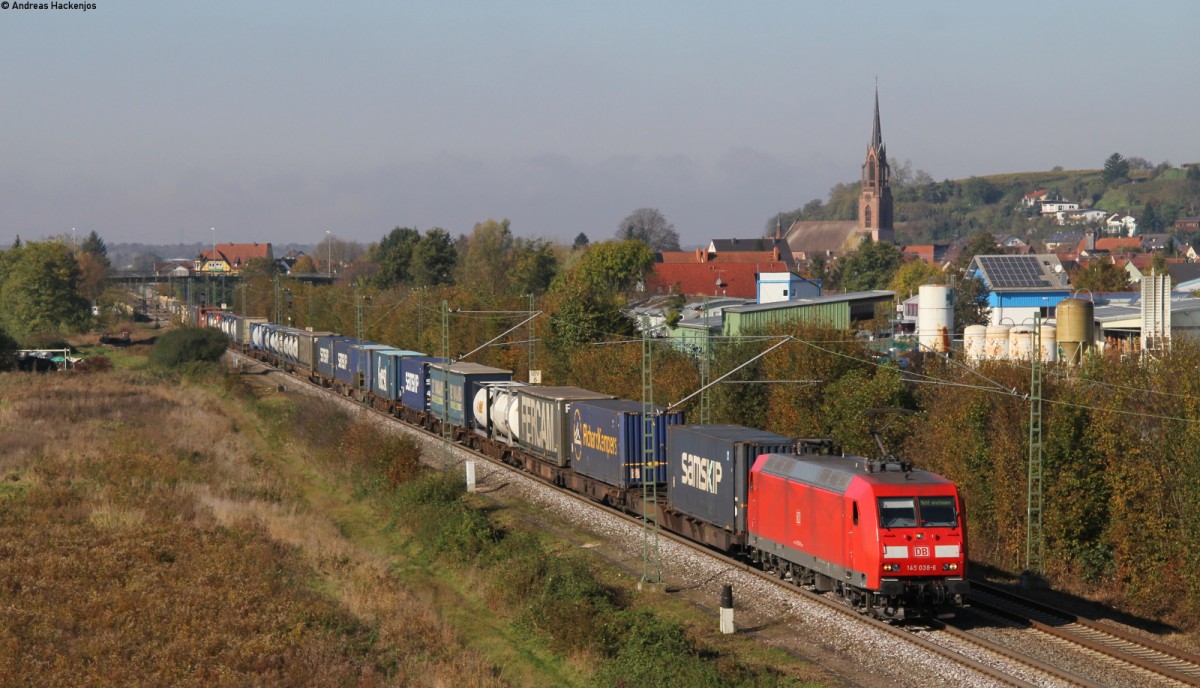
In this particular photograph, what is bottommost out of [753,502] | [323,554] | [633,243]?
[323,554]

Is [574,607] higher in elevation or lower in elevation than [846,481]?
lower

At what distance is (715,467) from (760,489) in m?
2.32

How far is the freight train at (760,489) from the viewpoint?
23.6 m

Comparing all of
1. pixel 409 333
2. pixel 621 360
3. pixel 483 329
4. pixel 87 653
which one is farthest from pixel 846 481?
pixel 409 333

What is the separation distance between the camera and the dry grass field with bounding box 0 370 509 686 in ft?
78.9

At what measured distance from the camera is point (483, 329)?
75.8 meters

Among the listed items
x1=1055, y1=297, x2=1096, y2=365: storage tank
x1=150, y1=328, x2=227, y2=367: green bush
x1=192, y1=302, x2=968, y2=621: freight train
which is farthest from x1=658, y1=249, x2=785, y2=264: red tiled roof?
x1=192, y1=302, x2=968, y2=621: freight train

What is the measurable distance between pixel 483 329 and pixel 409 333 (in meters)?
16.4

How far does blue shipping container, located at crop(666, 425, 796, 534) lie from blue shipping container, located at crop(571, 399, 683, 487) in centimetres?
100

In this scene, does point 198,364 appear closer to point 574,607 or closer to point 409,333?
point 409,333

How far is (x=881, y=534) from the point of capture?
23.3 m

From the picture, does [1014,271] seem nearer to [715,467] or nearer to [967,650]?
[715,467]

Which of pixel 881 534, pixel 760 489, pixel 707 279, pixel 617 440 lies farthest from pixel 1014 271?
pixel 881 534

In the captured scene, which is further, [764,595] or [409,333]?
[409,333]
